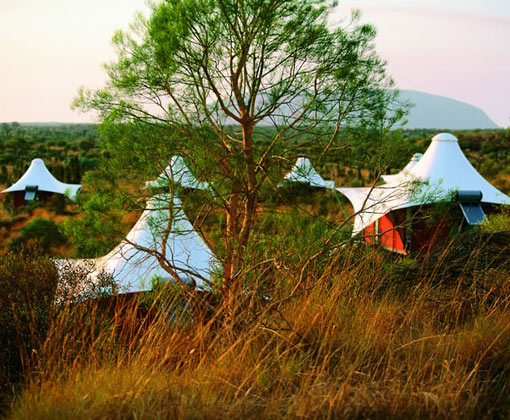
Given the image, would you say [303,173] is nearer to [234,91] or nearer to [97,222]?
[234,91]

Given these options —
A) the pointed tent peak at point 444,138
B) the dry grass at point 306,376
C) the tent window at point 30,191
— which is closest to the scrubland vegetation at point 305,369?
the dry grass at point 306,376

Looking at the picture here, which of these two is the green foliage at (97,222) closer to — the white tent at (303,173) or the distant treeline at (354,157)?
the distant treeline at (354,157)

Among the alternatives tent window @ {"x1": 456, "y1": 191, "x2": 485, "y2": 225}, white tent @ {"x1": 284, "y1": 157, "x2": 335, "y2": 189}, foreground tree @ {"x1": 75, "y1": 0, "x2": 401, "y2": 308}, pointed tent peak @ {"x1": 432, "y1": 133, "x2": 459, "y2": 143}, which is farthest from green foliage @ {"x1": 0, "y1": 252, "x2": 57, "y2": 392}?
pointed tent peak @ {"x1": 432, "y1": 133, "x2": 459, "y2": 143}

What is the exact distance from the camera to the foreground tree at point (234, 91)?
3.53m

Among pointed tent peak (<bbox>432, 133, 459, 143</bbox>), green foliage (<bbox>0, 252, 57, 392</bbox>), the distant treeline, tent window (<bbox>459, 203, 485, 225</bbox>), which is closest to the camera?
green foliage (<bbox>0, 252, 57, 392</bbox>)

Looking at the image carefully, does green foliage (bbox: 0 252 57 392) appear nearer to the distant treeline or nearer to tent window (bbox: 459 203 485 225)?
the distant treeline

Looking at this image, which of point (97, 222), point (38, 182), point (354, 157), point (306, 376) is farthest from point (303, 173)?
point (38, 182)

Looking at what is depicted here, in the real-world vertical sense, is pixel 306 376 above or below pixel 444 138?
below

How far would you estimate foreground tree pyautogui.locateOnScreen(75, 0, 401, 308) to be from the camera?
353 centimetres

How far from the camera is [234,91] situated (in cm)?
386

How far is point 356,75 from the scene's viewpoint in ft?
13.0

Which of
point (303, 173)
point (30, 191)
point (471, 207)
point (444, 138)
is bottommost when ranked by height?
point (30, 191)

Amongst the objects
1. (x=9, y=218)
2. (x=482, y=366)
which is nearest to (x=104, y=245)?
(x=482, y=366)

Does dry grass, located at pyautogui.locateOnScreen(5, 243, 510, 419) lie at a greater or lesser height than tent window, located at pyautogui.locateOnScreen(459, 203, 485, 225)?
lesser
